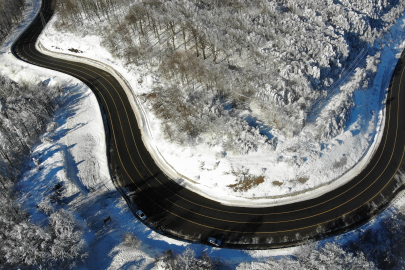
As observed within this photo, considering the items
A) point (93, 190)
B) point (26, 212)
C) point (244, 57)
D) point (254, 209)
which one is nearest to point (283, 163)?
point (254, 209)

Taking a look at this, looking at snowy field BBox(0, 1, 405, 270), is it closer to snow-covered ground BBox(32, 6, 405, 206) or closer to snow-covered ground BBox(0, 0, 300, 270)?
snow-covered ground BBox(0, 0, 300, 270)

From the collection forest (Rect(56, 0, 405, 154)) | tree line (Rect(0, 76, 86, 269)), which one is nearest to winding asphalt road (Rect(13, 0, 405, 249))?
forest (Rect(56, 0, 405, 154))

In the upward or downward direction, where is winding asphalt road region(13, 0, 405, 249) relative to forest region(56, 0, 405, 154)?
downward

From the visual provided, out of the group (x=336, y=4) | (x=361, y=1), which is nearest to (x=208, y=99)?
(x=336, y=4)

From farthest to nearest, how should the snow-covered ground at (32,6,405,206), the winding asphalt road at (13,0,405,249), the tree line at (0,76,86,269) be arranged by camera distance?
the snow-covered ground at (32,6,405,206)
the winding asphalt road at (13,0,405,249)
the tree line at (0,76,86,269)

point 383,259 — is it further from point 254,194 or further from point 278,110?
point 278,110

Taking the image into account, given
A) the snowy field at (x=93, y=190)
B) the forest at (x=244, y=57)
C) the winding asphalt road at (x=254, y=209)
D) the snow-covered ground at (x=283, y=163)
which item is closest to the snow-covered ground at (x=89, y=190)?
the snowy field at (x=93, y=190)
